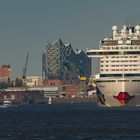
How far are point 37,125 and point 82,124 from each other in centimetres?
601

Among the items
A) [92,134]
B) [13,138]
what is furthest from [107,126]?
[13,138]

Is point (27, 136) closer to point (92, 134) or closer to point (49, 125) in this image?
point (92, 134)

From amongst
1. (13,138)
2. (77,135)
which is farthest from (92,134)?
(13,138)

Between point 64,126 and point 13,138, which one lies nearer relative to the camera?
point 13,138

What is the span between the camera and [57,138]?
108 m

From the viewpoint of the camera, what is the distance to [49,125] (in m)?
136

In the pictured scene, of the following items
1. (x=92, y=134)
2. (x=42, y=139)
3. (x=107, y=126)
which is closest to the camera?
(x=42, y=139)

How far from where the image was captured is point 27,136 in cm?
11138

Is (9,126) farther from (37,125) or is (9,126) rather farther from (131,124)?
(131,124)

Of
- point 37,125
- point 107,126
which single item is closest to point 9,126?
point 37,125

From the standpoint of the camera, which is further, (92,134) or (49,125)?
(49,125)

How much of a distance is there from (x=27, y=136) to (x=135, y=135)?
1181cm

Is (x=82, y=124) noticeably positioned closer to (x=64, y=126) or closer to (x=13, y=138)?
(x=64, y=126)

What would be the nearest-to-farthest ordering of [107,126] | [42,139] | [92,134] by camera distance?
[42,139] → [92,134] → [107,126]
